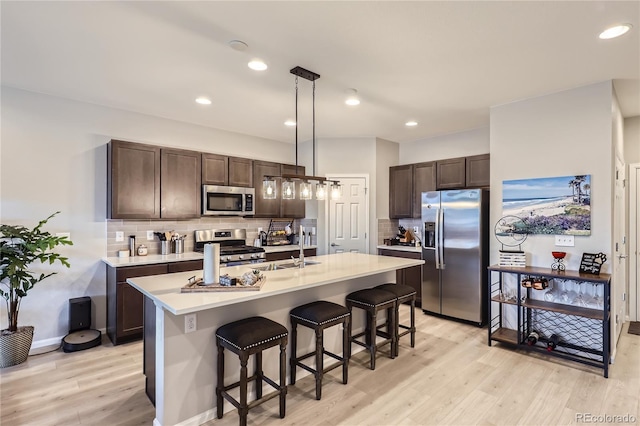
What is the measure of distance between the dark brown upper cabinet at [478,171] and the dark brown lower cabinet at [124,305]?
424 cm

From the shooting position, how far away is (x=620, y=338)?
12.2 feet

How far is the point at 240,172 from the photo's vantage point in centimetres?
485

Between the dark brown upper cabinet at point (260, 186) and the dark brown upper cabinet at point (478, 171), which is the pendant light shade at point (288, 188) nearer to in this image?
the dark brown upper cabinet at point (260, 186)

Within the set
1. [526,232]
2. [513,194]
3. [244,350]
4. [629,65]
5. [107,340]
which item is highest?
[629,65]

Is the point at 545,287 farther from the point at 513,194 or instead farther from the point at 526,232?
the point at 513,194

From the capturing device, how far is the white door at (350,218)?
544 cm

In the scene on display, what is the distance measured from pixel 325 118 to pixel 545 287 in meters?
3.18

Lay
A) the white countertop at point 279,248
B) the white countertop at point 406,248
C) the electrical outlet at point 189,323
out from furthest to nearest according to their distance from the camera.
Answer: the white countertop at point 406,248
the white countertop at point 279,248
the electrical outlet at point 189,323

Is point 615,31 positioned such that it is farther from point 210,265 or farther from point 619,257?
point 210,265

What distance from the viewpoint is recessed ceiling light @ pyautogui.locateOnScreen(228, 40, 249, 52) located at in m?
2.45

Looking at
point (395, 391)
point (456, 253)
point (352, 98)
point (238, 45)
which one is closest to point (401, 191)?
point (456, 253)

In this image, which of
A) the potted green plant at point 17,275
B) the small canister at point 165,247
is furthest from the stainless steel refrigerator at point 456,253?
the potted green plant at point 17,275

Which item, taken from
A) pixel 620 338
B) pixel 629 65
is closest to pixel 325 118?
pixel 629 65

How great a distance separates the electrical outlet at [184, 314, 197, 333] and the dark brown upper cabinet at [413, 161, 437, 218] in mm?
3987
